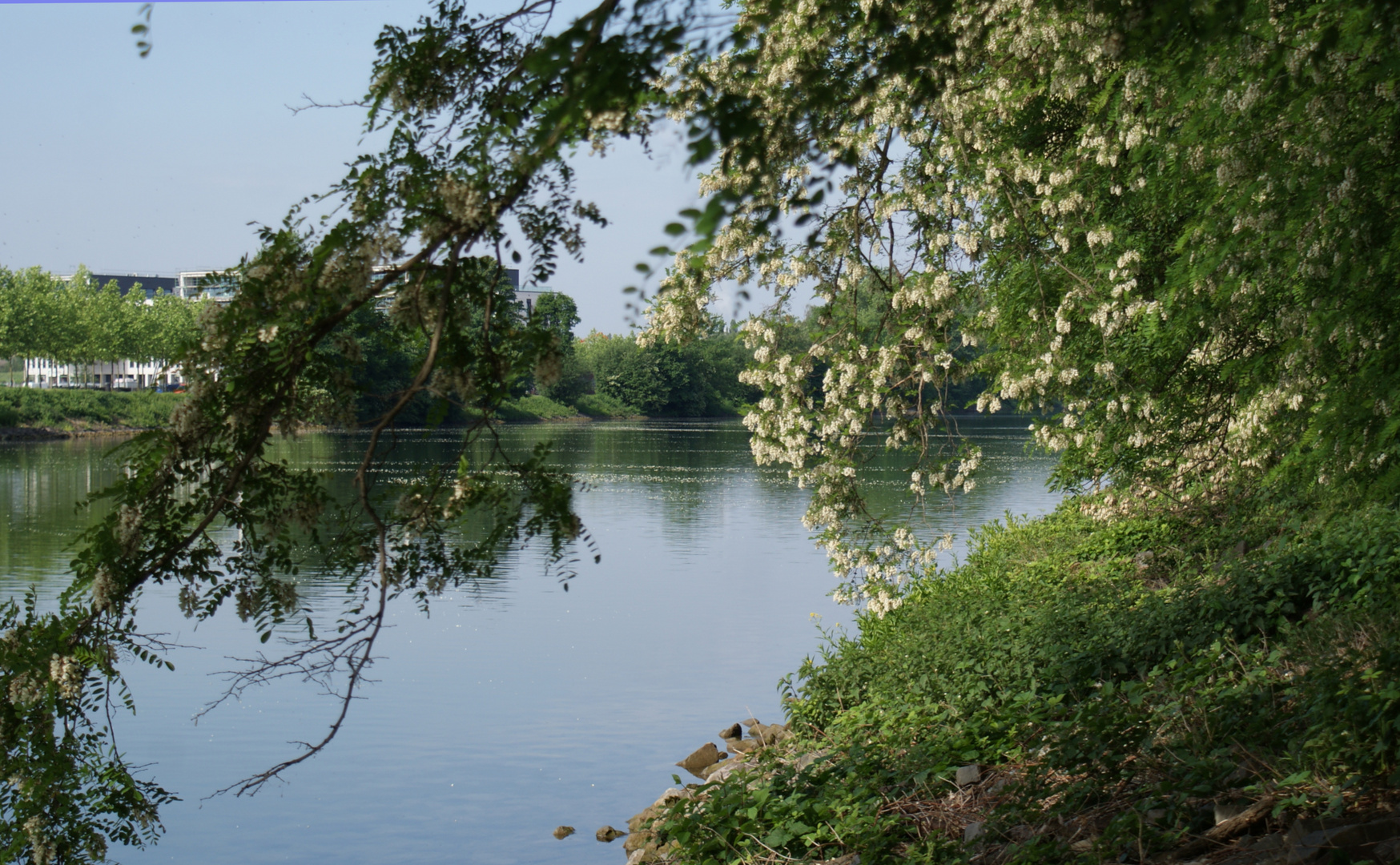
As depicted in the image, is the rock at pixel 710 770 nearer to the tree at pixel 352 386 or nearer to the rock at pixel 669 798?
the rock at pixel 669 798

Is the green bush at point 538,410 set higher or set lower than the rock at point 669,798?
higher

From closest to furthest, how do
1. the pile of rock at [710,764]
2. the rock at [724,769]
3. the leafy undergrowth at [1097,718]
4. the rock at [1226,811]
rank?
the rock at [1226,811] → the leafy undergrowth at [1097,718] → the pile of rock at [710,764] → the rock at [724,769]

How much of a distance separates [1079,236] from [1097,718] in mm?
7167

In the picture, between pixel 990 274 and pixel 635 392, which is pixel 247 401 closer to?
pixel 990 274

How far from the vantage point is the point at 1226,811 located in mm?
5465

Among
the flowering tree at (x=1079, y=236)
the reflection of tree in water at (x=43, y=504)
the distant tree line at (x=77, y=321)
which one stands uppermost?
the distant tree line at (x=77, y=321)

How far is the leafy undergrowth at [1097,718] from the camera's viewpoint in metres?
5.59

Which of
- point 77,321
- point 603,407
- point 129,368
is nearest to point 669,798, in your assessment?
point 77,321

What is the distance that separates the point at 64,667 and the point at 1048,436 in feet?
34.8

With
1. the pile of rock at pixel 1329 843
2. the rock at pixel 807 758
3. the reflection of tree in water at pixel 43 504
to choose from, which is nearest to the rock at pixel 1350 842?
the pile of rock at pixel 1329 843

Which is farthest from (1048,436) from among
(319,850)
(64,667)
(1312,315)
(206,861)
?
(64,667)

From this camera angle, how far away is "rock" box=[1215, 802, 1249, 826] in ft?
17.8

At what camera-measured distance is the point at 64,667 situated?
16.2 feet

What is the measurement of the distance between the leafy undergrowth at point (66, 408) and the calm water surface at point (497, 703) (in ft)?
114
